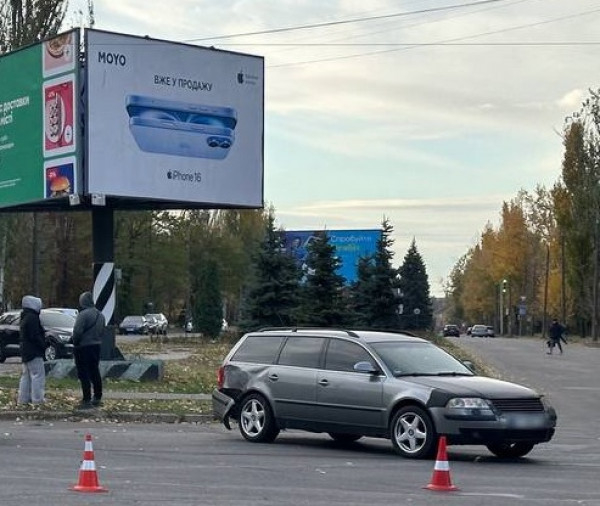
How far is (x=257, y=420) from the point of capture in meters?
16.9

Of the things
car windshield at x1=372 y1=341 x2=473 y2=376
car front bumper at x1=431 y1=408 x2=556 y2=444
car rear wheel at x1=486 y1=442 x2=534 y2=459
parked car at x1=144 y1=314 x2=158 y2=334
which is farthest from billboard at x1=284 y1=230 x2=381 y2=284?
car front bumper at x1=431 y1=408 x2=556 y2=444

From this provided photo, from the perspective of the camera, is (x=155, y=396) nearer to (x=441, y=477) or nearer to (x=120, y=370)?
(x=120, y=370)

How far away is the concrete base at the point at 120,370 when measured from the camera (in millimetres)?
26672

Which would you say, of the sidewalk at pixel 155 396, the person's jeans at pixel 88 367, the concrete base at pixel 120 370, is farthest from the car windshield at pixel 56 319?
the person's jeans at pixel 88 367

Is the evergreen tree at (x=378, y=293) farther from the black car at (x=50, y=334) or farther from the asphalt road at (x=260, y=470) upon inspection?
the asphalt road at (x=260, y=470)

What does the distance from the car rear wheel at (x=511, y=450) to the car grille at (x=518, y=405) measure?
0.49m

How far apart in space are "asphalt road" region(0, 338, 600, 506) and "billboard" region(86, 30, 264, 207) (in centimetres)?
885

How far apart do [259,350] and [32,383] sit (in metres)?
5.18

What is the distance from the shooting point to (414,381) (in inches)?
611

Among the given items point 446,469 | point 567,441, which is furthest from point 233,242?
point 446,469

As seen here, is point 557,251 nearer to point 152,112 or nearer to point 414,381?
point 152,112

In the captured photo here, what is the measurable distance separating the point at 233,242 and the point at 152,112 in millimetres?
75764

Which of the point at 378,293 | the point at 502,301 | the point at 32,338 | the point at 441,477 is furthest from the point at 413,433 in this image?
the point at 502,301

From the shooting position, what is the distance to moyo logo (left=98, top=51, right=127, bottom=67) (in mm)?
26969
